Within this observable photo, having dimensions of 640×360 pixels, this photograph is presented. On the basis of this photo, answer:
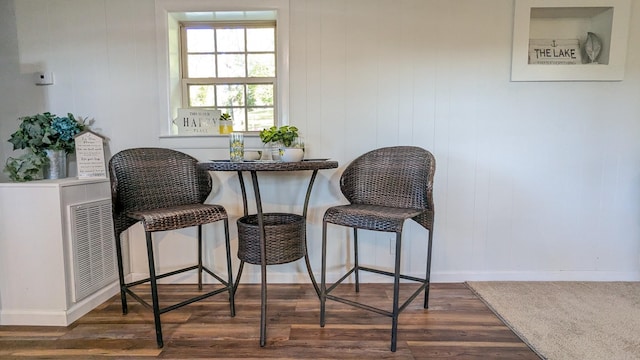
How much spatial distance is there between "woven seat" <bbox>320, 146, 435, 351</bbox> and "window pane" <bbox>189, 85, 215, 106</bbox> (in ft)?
3.92

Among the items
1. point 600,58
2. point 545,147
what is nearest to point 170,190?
point 545,147

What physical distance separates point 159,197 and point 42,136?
0.87 meters

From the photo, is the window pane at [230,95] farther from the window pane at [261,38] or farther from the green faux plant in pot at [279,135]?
the green faux plant in pot at [279,135]

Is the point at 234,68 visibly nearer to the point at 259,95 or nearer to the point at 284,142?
the point at 259,95

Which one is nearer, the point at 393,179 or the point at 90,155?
the point at 393,179

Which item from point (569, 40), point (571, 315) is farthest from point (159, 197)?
A: point (569, 40)

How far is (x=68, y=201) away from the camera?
176cm

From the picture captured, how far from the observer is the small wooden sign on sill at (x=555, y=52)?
2260 mm

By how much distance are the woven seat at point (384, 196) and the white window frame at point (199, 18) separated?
0.67 meters

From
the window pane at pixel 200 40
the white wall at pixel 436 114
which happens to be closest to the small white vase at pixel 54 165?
the white wall at pixel 436 114

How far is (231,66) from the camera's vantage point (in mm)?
2363

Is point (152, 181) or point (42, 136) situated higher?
point (42, 136)

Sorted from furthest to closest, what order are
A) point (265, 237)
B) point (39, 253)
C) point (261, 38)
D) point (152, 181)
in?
point (261, 38) → point (152, 181) → point (39, 253) → point (265, 237)

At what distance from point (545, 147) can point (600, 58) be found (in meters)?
0.73
